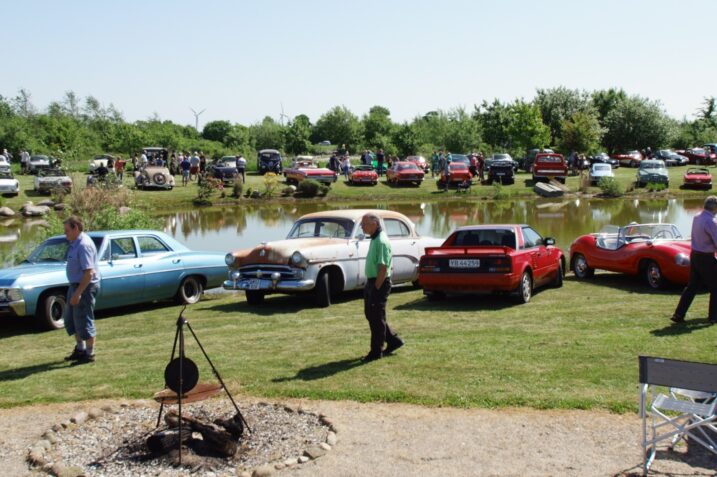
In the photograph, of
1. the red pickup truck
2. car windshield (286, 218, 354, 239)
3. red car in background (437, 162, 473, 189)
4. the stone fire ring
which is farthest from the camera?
the red pickup truck

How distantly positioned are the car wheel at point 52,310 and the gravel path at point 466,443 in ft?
15.4

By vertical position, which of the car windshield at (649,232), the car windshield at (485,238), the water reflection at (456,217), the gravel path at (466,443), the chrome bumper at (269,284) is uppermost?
the car windshield at (485,238)

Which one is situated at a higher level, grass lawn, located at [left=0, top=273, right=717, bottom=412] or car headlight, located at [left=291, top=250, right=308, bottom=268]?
car headlight, located at [left=291, top=250, right=308, bottom=268]

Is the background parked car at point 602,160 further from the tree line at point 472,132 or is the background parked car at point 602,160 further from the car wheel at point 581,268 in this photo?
the car wheel at point 581,268

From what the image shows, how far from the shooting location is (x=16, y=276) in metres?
12.2

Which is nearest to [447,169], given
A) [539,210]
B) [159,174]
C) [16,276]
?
[539,210]

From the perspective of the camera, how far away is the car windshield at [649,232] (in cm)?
1557

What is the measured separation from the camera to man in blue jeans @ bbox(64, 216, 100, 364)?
959cm

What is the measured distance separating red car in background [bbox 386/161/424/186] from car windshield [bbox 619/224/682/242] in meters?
34.1

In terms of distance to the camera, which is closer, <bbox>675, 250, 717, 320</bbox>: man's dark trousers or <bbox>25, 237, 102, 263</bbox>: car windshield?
<bbox>675, 250, 717, 320</bbox>: man's dark trousers

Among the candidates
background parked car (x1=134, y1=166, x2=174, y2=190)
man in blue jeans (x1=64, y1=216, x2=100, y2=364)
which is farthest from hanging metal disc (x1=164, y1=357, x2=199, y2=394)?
background parked car (x1=134, y1=166, x2=174, y2=190)

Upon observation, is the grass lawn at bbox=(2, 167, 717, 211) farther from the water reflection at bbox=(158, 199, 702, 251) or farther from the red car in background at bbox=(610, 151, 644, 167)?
the red car in background at bbox=(610, 151, 644, 167)

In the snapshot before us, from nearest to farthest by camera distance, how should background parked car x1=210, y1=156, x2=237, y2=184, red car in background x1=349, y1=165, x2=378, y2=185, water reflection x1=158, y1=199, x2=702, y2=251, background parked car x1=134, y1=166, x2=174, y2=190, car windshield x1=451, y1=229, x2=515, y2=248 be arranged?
car windshield x1=451, y1=229, x2=515, y2=248, water reflection x1=158, y1=199, x2=702, y2=251, background parked car x1=134, y1=166, x2=174, y2=190, background parked car x1=210, y1=156, x2=237, y2=184, red car in background x1=349, y1=165, x2=378, y2=185

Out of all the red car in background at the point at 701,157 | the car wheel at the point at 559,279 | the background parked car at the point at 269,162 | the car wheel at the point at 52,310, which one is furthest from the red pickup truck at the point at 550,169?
the car wheel at the point at 52,310
